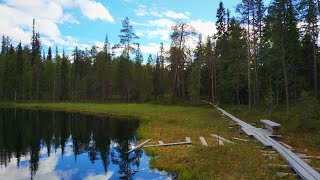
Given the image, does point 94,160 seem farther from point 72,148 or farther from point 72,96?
point 72,96

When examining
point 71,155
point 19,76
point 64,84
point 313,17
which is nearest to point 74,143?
point 71,155

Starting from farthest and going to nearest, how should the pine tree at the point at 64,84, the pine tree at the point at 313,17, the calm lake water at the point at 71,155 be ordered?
the pine tree at the point at 64,84 → the pine tree at the point at 313,17 → the calm lake water at the point at 71,155

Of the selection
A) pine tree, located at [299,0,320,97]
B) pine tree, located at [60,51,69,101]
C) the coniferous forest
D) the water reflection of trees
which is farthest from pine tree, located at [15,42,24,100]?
pine tree, located at [299,0,320,97]

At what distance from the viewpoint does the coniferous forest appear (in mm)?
41781

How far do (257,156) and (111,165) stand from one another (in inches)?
315

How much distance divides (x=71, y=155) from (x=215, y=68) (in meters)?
49.4

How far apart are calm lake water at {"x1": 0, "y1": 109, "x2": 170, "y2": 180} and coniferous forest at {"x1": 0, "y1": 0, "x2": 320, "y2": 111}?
20.3 metres

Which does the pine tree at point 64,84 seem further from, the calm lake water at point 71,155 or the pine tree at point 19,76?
the calm lake water at point 71,155

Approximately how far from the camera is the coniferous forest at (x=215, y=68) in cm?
4178

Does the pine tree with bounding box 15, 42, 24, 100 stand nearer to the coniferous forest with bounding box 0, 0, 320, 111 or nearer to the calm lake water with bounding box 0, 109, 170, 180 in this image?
the coniferous forest with bounding box 0, 0, 320, 111

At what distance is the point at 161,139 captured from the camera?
22.8 m

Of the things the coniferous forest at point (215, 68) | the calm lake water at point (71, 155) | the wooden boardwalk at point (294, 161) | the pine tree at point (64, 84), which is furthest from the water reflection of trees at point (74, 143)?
the pine tree at point (64, 84)

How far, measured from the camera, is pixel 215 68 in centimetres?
6569

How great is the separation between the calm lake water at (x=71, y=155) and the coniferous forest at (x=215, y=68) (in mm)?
20337
